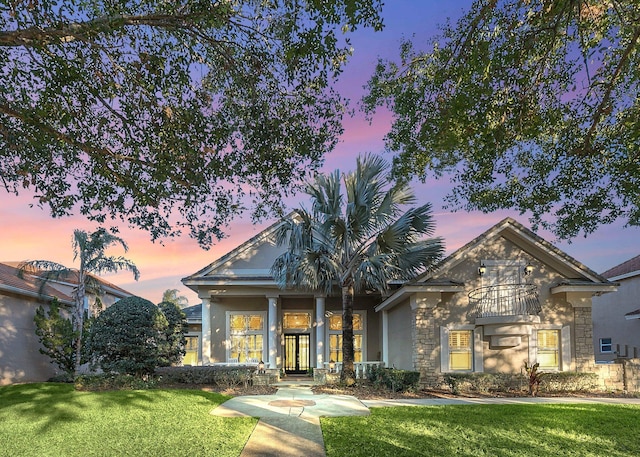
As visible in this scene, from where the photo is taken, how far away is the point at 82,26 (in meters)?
7.41

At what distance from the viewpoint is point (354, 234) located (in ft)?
52.4

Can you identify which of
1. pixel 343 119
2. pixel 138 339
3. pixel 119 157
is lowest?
pixel 138 339

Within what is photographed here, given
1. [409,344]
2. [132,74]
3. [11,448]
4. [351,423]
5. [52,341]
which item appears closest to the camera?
[11,448]

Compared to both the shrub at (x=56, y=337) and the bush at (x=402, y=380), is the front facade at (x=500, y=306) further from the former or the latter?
the shrub at (x=56, y=337)

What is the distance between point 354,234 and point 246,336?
7350 millimetres

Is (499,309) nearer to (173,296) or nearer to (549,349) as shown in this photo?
(549,349)

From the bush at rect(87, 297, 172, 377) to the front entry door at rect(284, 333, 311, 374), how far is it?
6916 millimetres

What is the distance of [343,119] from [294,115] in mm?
986

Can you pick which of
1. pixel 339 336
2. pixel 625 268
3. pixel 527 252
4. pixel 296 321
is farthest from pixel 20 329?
pixel 625 268

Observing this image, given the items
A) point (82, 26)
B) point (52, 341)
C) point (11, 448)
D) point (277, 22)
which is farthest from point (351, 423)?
point (52, 341)

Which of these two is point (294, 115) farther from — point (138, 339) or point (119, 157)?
point (138, 339)

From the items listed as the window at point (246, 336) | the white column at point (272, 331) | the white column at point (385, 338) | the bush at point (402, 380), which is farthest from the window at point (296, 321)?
the bush at point (402, 380)

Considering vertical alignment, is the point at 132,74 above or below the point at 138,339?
above

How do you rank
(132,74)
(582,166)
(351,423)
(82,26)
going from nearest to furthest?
1. (82,26)
2. (132,74)
3. (351,423)
4. (582,166)
